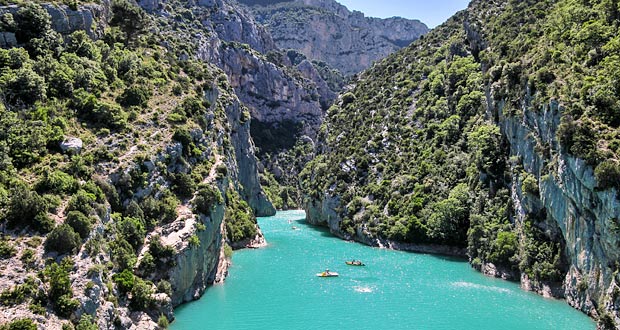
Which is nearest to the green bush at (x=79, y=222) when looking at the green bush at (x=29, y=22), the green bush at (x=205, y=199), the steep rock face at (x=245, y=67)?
the green bush at (x=205, y=199)

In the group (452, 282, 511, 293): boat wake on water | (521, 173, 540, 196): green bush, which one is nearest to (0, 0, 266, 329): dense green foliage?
(452, 282, 511, 293): boat wake on water

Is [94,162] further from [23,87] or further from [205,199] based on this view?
[205,199]

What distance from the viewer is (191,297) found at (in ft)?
172

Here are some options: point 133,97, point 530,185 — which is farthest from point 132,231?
point 530,185

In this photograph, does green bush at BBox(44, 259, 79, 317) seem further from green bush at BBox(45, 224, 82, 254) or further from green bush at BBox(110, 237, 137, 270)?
green bush at BBox(110, 237, 137, 270)

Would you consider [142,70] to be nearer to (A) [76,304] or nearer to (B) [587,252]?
(A) [76,304]

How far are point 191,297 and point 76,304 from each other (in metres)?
19.4

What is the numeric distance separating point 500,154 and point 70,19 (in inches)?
2365

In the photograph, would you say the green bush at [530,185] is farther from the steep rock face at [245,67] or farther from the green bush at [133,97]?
the steep rock face at [245,67]

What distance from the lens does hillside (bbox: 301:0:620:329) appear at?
48.3 m

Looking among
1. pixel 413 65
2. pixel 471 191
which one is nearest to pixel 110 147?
pixel 471 191

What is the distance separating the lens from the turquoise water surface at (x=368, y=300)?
47.3 meters

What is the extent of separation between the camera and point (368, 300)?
2183 inches

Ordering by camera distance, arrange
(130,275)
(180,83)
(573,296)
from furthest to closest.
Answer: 1. (180,83)
2. (573,296)
3. (130,275)
